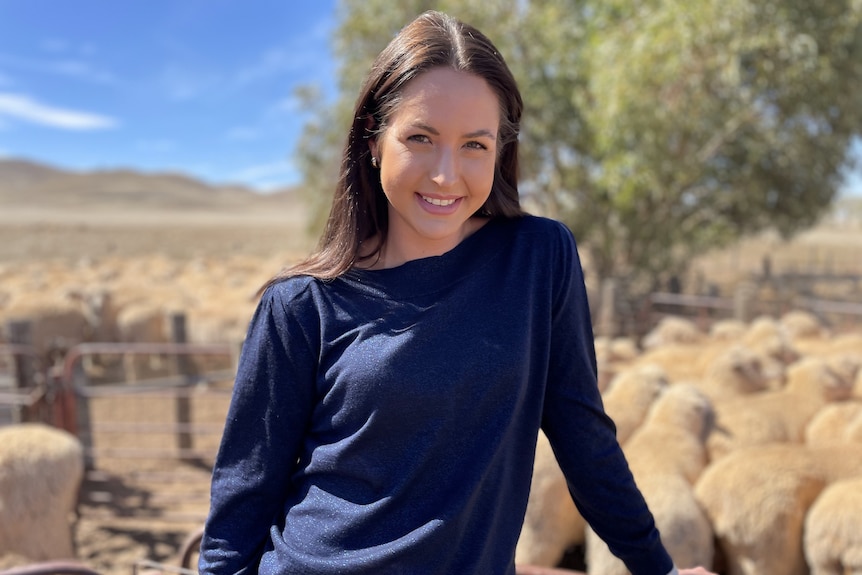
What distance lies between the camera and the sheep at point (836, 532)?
315 centimetres

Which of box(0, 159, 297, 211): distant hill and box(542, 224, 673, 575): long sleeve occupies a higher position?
box(0, 159, 297, 211): distant hill

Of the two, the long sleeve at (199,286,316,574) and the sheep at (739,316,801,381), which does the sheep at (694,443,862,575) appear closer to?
the sheep at (739,316,801,381)

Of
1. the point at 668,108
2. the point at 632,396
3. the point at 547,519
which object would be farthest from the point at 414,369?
the point at 668,108

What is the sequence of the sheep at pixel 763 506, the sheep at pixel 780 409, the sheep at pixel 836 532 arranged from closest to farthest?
the sheep at pixel 836 532
the sheep at pixel 763 506
the sheep at pixel 780 409

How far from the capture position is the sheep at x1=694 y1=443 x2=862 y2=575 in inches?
135

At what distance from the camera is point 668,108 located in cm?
913

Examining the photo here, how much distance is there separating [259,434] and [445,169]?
0.60 m

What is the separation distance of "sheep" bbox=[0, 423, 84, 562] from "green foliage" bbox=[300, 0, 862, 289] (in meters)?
7.94

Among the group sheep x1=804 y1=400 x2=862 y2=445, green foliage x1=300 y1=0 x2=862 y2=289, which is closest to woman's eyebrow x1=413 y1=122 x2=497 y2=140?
sheep x1=804 y1=400 x2=862 y2=445

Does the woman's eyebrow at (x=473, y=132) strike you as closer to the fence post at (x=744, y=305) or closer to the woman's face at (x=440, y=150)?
the woman's face at (x=440, y=150)

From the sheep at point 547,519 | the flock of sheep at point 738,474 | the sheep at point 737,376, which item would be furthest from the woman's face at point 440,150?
the sheep at point 737,376

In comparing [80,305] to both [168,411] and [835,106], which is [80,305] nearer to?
[168,411]

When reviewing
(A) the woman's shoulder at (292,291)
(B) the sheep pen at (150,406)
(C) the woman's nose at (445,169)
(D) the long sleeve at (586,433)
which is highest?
(C) the woman's nose at (445,169)

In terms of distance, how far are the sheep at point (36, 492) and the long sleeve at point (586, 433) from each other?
12.8ft
